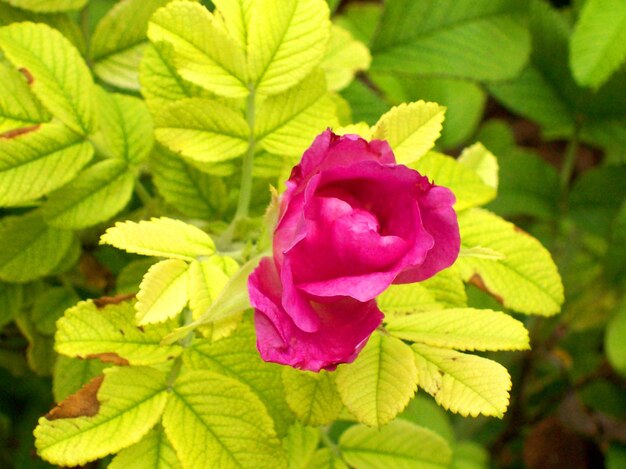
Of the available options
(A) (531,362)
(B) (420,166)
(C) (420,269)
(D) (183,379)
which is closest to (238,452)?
(D) (183,379)

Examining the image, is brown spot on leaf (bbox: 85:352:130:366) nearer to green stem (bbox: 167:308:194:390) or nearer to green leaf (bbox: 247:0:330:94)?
green stem (bbox: 167:308:194:390)

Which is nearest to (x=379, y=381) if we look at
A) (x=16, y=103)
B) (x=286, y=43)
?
(x=286, y=43)

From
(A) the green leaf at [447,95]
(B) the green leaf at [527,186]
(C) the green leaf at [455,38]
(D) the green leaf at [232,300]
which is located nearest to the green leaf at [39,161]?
(D) the green leaf at [232,300]

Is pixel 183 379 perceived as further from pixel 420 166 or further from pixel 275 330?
pixel 420 166

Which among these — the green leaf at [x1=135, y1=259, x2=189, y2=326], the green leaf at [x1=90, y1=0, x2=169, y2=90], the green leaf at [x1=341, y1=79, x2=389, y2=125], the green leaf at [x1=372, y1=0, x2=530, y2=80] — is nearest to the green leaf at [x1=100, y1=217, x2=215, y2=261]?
the green leaf at [x1=135, y1=259, x2=189, y2=326]

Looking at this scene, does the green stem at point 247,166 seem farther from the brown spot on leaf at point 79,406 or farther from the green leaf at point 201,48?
the brown spot on leaf at point 79,406
